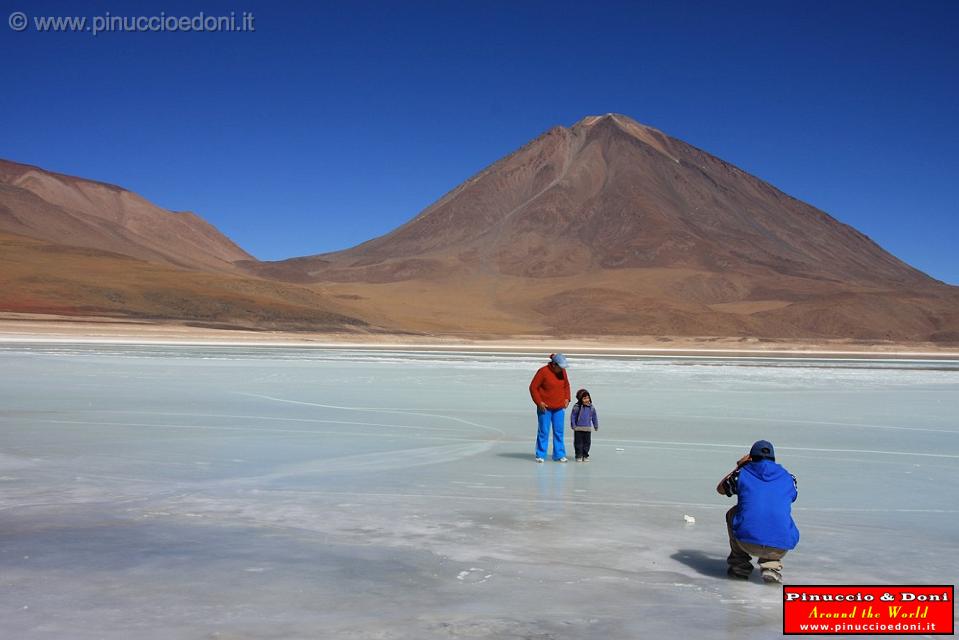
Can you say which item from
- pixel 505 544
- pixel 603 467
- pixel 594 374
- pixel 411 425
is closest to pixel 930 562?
pixel 505 544

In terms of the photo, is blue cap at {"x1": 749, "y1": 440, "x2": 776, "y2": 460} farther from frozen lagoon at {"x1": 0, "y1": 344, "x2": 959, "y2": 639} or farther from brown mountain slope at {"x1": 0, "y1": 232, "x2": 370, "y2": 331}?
brown mountain slope at {"x1": 0, "y1": 232, "x2": 370, "y2": 331}

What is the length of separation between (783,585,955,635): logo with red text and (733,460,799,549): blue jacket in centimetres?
67

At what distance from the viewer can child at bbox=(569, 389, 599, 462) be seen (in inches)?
447

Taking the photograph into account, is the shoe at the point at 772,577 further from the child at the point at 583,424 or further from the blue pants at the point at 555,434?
the blue pants at the point at 555,434

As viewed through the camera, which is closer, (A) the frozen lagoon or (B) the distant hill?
(A) the frozen lagoon

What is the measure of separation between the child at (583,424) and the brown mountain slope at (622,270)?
8265cm

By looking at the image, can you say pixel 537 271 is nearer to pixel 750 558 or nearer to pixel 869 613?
pixel 750 558

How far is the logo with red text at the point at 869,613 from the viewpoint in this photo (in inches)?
203

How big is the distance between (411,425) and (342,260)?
166630mm

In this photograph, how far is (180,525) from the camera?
7645 mm

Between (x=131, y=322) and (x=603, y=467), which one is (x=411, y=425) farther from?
(x=131, y=322)

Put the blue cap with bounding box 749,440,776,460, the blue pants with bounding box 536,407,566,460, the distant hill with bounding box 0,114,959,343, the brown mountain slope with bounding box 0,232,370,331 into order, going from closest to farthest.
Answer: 1. the blue cap with bounding box 749,440,776,460
2. the blue pants with bounding box 536,407,566,460
3. the brown mountain slope with bounding box 0,232,370,331
4. the distant hill with bounding box 0,114,959,343

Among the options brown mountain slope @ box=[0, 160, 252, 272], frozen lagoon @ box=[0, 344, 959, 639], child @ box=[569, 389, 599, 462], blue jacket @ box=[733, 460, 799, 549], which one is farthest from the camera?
brown mountain slope @ box=[0, 160, 252, 272]

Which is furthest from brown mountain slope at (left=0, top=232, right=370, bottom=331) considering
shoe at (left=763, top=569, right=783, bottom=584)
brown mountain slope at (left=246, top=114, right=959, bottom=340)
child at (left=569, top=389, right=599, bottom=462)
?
shoe at (left=763, top=569, right=783, bottom=584)
